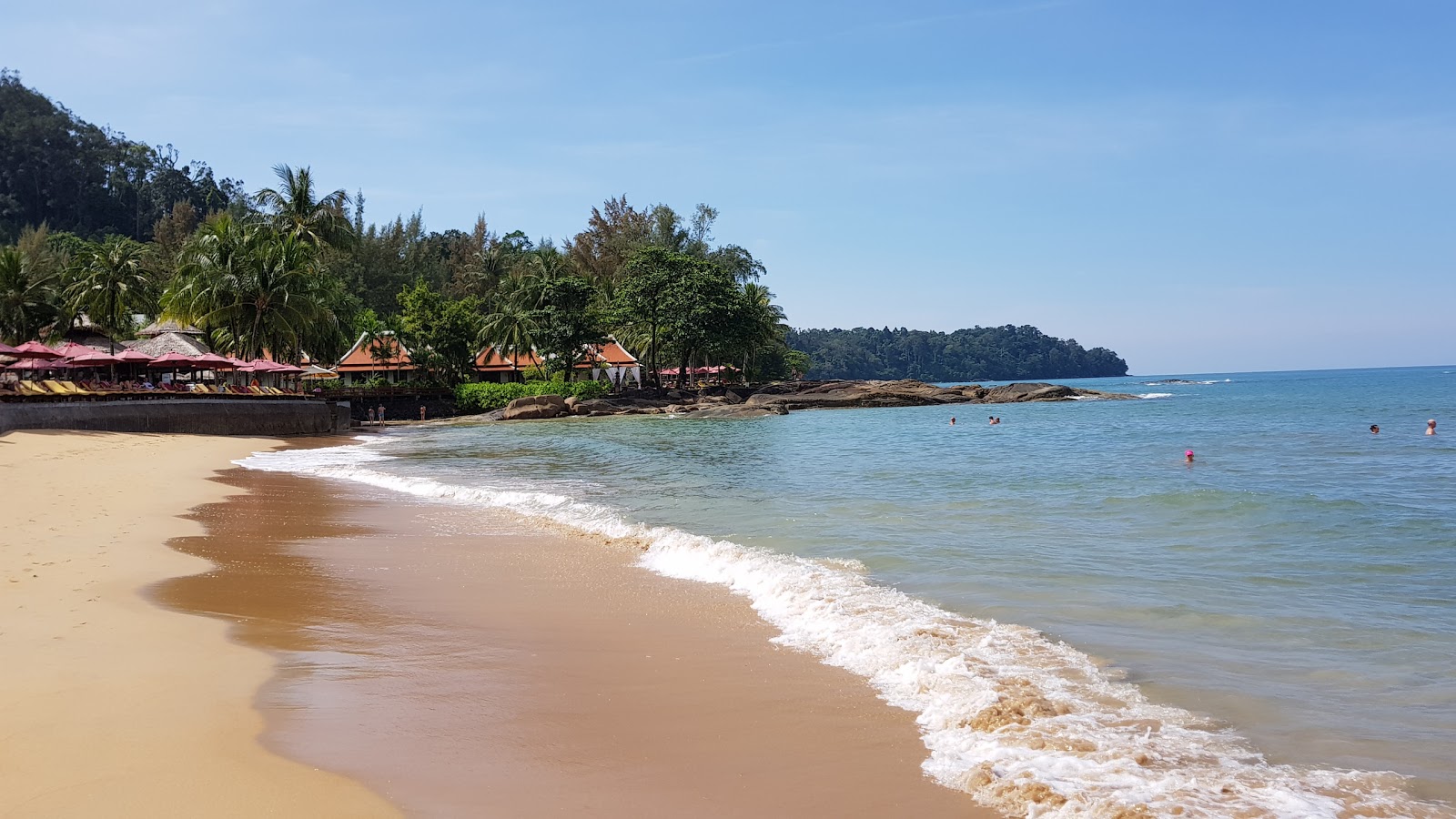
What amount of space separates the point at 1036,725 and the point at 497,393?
183ft

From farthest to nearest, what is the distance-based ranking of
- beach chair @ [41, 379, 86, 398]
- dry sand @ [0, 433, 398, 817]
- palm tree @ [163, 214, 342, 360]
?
palm tree @ [163, 214, 342, 360] < beach chair @ [41, 379, 86, 398] < dry sand @ [0, 433, 398, 817]

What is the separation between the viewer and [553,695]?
19.6 ft

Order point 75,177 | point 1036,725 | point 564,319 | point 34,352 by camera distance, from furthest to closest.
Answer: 1. point 75,177
2. point 564,319
3. point 34,352
4. point 1036,725

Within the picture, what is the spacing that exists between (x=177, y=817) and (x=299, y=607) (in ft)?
14.7

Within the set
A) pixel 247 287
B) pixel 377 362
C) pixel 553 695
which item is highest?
pixel 247 287

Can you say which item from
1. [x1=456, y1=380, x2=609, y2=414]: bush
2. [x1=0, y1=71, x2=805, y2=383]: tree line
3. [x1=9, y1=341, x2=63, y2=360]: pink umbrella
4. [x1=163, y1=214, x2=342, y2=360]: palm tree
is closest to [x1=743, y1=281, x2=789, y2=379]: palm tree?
[x1=0, y1=71, x2=805, y2=383]: tree line

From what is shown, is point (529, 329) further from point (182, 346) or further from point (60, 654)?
point (60, 654)

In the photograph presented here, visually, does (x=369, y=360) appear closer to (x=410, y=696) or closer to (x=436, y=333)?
(x=436, y=333)

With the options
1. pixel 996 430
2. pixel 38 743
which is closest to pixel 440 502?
pixel 38 743

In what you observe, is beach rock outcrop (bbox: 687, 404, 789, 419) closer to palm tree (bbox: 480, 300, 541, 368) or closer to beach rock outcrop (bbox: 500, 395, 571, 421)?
beach rock outcrop (bbox: 500, 395, 571, 421)

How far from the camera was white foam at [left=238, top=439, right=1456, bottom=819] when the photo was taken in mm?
4512

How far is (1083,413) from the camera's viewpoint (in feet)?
187

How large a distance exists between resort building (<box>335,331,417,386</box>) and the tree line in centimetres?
64

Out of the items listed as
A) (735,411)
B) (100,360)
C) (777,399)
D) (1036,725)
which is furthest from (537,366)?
(1036,725)
